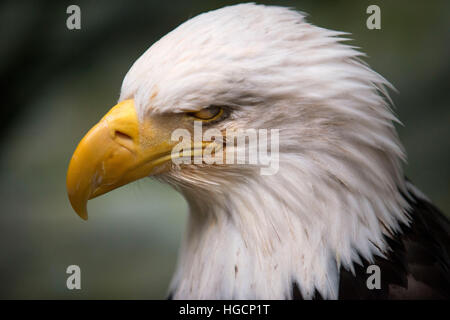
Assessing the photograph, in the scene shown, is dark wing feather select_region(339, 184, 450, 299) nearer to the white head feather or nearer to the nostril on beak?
the white head feather

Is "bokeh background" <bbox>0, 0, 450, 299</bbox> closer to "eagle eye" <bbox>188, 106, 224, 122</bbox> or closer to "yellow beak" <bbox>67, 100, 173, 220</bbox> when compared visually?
"yellow beak" <bbox>67, 100, 173, 220</bbox>

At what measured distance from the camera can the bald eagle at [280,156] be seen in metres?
0.90

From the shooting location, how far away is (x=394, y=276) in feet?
3.30

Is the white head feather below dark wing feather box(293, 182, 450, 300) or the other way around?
the other way around

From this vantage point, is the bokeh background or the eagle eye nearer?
the eagle eye

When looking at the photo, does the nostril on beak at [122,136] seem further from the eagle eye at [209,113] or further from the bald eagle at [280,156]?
the eagle eye at [209,113]

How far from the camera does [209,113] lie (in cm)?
92

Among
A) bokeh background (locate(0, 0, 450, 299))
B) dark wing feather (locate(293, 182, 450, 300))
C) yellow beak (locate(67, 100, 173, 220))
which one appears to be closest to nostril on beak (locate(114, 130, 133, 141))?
yellow beak (locate(67, 100, 173, 220))

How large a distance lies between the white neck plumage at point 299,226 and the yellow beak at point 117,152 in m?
0.15

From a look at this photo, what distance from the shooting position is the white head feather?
0.89 metres

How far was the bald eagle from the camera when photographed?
90 centimetres

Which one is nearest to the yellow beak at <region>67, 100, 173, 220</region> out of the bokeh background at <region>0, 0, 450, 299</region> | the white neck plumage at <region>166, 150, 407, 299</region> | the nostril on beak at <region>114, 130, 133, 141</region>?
the nostril on beak at <region>114, 130, 133, 141</region>

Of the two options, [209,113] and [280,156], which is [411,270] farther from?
[209,113]

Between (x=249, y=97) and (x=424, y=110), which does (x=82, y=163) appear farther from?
(x=424, y=110)
